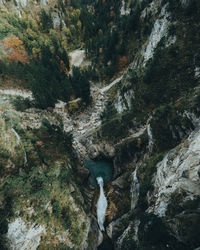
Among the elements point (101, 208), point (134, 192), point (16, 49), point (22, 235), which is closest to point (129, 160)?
point (134, 192)

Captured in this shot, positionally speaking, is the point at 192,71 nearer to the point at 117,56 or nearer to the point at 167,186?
the point at 167,186

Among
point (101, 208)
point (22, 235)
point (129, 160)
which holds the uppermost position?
point (129, 160)

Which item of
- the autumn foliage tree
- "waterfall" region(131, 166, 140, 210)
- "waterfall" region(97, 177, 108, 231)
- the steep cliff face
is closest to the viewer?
the steep cliff face

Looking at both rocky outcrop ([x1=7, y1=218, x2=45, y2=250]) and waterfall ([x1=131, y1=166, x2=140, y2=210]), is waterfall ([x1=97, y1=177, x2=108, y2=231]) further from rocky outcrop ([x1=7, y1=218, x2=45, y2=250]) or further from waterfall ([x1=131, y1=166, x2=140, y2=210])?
rocky outcrop ([x1=7, y1=218, x2=45, y2=250])

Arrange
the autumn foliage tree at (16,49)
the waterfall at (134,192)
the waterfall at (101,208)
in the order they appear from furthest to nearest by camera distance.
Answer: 1. the autumn foliage tree at (16,49)
2. the waterfall at (101,208)
3. the waterfall at (134,192)

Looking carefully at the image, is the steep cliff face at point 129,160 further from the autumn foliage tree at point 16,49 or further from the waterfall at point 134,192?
the autumn foliage tree at point 16,49

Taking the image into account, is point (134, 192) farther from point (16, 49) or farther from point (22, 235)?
point (16, 49)

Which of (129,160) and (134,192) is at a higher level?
(129,160)

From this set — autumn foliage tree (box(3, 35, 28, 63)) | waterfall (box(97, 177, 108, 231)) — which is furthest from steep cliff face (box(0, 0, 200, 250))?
autumn foliage tree (box(3, 35, 28, 63))

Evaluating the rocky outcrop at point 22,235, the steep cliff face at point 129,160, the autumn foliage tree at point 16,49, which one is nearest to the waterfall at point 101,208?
the steep cliff face at point 129,160

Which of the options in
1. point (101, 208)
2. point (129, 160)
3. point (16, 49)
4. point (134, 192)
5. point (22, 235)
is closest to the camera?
point (22, 235)

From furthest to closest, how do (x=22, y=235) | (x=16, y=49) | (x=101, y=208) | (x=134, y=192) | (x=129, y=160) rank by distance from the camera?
(x=16, y=49) → (x=129, y=160) → (x=101, y=208) → (x=134, y=192) → (x=22, y=235)

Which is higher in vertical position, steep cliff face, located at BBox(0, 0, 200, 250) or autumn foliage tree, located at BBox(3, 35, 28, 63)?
autumn foliage tree, located at BBox(3, 35, 28, 63)
